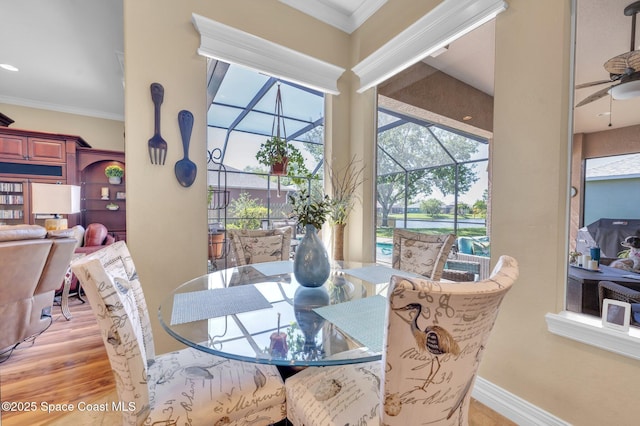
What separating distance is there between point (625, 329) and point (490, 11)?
1.80m

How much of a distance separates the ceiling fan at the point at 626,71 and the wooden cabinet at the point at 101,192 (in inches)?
262

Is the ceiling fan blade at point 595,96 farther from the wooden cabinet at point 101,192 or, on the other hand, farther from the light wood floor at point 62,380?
the wooden cabinet at point 101,192

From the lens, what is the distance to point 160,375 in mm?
1012

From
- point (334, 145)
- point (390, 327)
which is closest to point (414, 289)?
point (390, 327)

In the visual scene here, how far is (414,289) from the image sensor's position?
1.88 feet

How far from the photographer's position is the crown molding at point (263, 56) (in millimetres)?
1920

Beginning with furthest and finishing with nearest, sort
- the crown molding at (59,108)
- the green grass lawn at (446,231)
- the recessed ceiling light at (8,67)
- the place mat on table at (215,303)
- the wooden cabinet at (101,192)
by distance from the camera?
the wooden cabinet at (101,192), the crown molding at (59,108), the recessed ceiling light at (8,67), the green grass lawn at (446,231), the place mat on table at (215,303)

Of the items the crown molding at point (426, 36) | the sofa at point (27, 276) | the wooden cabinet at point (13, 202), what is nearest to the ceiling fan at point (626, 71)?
the crown molding at point (426, 36)

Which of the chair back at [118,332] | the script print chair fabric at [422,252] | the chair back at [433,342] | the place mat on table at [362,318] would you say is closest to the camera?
the chair back at [433,342]

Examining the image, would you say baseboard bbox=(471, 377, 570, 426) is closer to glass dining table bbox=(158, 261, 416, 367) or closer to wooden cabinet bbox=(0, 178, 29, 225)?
glass dining table bbox=(158, 261, 416, 367)

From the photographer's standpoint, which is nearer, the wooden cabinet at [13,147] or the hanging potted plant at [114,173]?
the wooden cabinet at [13,147]

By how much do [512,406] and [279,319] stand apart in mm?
1441

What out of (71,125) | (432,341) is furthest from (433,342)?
(71,125)

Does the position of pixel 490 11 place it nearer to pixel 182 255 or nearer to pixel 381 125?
pixel 381 125
